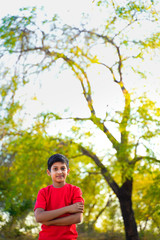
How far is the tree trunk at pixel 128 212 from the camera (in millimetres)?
11984

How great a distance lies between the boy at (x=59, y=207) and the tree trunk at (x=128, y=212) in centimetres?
1005

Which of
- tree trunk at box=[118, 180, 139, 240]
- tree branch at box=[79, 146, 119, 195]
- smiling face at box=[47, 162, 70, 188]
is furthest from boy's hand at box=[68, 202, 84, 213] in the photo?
tree trunk at box=[118, 180, 139, 240]

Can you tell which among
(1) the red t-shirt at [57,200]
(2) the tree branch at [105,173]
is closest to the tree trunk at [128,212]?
(2) the tree branch at [105,173]

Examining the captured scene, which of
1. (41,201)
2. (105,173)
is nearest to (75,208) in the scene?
(41,201)

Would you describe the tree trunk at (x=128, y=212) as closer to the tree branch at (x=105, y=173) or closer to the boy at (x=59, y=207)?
the tree branch at (x=105, y=173)

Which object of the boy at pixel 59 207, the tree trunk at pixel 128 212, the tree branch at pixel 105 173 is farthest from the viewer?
the tree branch at pixel 105 173

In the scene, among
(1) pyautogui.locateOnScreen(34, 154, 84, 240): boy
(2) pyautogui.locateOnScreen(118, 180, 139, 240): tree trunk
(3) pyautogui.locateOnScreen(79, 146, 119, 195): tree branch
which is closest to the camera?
(1) pyautogui.locateOnScreen(34, 154, 84, 240): boy

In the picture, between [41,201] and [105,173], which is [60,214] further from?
[105,173]

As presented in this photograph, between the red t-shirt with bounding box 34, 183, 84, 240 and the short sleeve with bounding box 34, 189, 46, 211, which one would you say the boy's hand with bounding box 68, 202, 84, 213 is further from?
the short sleeve with bounding box 34, 189, 46, 211

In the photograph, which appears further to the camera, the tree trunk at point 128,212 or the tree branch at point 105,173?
the tree branch at point 105,173

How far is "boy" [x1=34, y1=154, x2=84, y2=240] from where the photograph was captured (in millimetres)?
2400

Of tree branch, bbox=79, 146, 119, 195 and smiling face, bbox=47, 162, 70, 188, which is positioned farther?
tree branch, bbox=79, 146, 119, 195

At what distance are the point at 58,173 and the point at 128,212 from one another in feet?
33.4

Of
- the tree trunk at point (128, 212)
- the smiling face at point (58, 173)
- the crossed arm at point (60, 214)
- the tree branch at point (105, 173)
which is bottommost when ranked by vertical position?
the crossed arm at point (60, 214)
